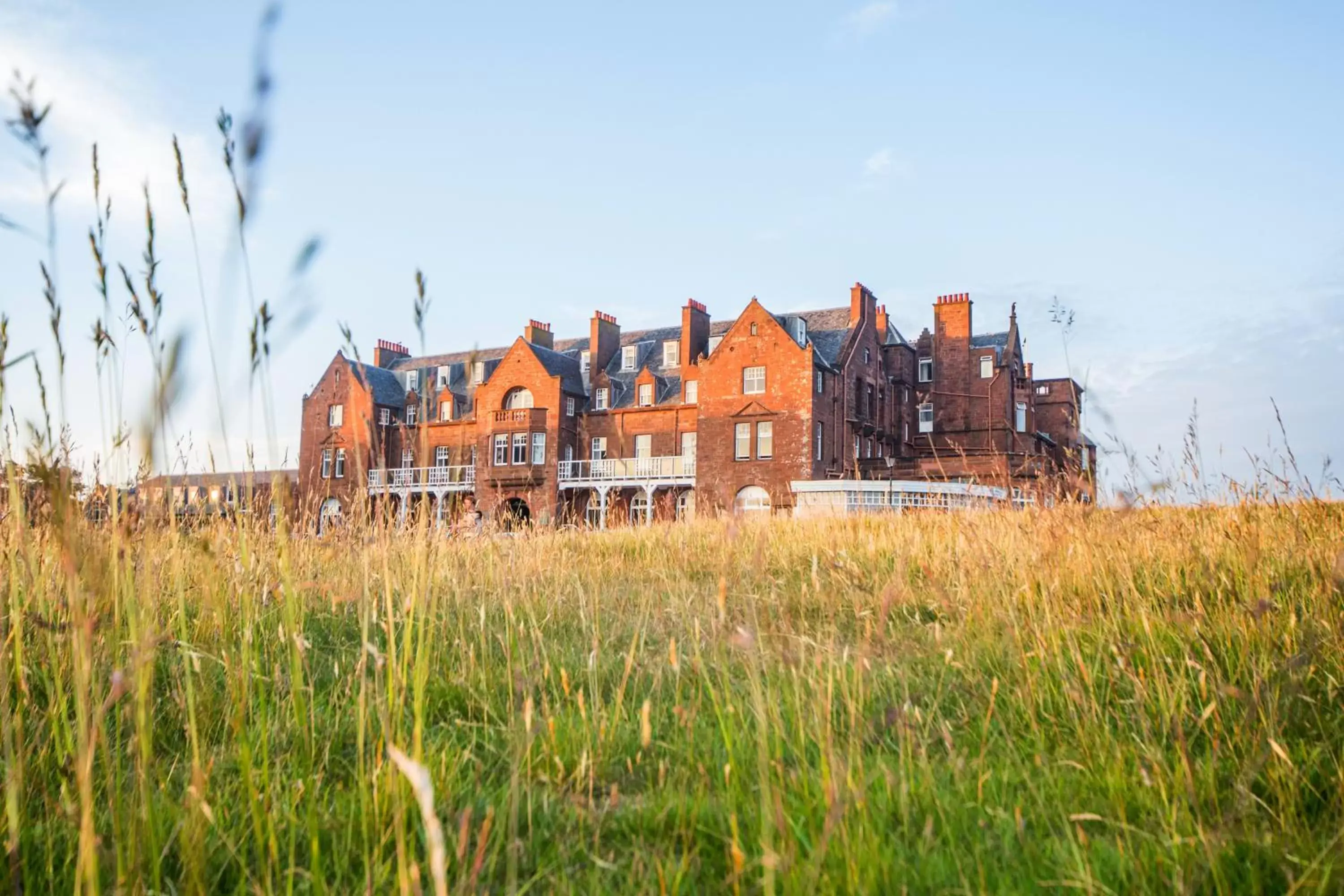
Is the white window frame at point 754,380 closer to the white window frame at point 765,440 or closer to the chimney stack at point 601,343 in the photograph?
the white window frame at point 765,440

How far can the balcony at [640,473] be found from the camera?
124ft

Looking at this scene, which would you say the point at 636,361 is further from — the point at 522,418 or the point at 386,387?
the point at 386,387

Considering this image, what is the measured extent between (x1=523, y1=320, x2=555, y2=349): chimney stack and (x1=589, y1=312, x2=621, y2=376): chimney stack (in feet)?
7.89

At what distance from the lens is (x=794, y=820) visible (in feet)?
7.90

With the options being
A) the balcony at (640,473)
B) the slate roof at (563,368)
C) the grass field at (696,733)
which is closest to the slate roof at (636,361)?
the slate roof at (563,368)

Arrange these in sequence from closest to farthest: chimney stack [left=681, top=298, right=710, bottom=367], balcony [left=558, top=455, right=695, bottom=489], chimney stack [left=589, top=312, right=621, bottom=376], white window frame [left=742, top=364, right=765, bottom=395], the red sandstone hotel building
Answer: the red sandstone hotel building → white window frame [left=742, top=364, right=765, bottom=395] → balcony [left=558, top=455, right=695, bottom=489] → chimney stack [left=681, top=298, right=710, bottom=367] → chimney stack [left=589, top=312, right=621, bottom=376]

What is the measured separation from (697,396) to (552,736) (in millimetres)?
35925

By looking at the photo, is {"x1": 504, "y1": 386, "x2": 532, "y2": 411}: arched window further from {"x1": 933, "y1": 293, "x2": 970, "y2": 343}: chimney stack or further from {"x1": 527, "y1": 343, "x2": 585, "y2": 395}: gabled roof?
{"x1": 933, "y1": 293, "x2": 970, "y2": 343}: chimney stack

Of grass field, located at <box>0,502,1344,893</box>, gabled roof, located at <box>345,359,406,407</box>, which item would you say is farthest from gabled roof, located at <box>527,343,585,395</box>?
grass field, located at <box>0,502,1344,893</box>

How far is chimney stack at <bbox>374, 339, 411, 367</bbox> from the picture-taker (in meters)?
52.4

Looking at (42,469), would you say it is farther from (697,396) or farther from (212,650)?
(697,396)

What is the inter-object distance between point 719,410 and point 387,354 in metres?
25.3

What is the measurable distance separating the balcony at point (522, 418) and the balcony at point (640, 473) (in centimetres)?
292

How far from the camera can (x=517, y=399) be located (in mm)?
42938
